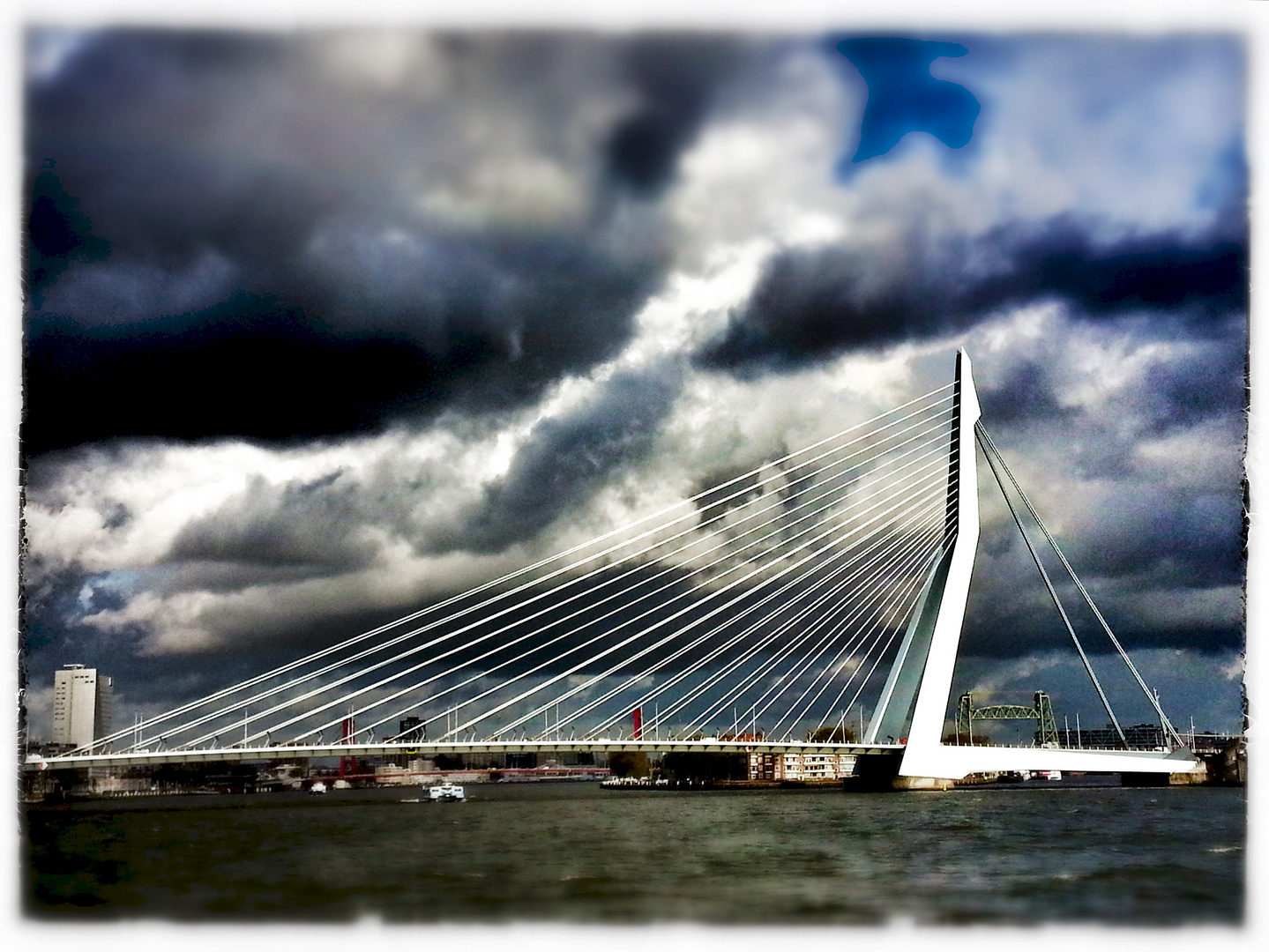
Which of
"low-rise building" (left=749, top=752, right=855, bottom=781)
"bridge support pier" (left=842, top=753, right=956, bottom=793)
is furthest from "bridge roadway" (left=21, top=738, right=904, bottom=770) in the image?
"low-rise building" (left=749, top=752, right=855, bottom=781)

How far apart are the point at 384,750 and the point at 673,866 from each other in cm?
865

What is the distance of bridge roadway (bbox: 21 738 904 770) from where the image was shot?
18078 millimetres

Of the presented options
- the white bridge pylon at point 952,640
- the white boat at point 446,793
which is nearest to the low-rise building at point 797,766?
the white boat at point 446,793

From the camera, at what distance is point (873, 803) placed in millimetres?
23156

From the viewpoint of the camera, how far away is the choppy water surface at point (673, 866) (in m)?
8.91

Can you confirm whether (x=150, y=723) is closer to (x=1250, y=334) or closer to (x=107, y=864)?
(x=107, y=864)

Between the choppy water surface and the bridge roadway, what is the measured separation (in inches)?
45.5

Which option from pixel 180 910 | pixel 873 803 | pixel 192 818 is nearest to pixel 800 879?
pixel 180 910

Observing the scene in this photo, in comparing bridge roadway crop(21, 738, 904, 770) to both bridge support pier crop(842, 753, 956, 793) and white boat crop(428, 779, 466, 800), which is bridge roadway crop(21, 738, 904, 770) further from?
white boat crop(428, 779, 466, 800)

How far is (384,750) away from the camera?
1967 cm

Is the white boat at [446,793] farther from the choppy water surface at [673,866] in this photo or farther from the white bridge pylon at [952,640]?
the white bridge pylon at [952,640]

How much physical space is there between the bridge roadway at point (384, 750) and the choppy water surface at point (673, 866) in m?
1.16

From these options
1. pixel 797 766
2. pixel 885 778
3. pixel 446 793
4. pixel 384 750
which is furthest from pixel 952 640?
pixel 797 766

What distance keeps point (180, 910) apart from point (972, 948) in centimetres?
582
